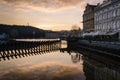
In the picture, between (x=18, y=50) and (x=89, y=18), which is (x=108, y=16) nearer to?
(x=89, y=18)

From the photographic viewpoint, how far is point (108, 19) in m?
56.8

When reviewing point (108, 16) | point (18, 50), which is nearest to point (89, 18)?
point (108, 16)

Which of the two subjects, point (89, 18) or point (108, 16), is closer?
point (108, 16)

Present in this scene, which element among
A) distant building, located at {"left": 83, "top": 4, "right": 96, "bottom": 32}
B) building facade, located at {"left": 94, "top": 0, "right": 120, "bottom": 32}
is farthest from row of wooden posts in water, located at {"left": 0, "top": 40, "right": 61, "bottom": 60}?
distant building, located at {"left": 83, "top": 4, "right": 96, "bottom": 32}

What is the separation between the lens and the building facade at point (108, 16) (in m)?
50.9

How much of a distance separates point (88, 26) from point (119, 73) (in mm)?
61707

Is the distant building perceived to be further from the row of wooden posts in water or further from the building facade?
the row of wooden posts in water

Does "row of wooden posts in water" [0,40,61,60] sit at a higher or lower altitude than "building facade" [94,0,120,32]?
lower

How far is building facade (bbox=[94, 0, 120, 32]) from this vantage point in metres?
50.9

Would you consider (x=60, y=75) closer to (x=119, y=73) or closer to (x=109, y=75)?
(x=109, y=75)

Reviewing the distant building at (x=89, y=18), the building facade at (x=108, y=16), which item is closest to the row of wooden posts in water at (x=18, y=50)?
the building facade at (x=108, y=16)

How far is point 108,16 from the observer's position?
56.8m

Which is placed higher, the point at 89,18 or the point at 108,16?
the point at 89,18

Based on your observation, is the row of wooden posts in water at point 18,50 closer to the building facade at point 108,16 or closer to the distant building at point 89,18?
the building facade at point 108,16
